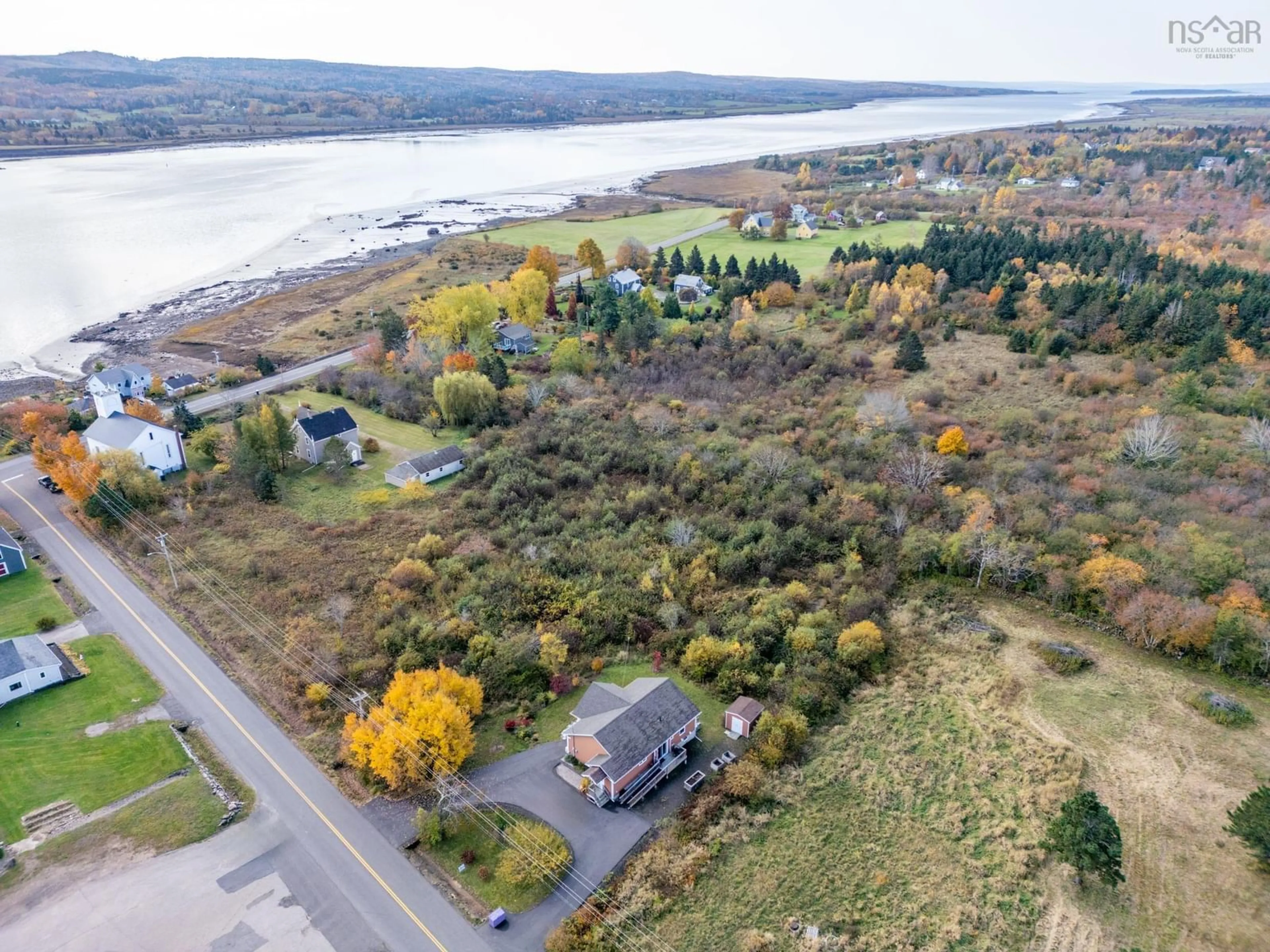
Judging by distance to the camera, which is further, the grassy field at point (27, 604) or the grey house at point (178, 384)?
the grey house at point (178, 384)

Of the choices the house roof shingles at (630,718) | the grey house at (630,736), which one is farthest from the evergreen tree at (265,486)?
the grey house at (630,736)

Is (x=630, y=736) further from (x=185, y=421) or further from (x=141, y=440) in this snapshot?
(x=185, y=421)

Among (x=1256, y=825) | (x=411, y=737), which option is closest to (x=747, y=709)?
(x=411, y=737)

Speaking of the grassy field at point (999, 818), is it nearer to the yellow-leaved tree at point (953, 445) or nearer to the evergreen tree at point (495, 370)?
the yellow-leaved tree at point (953, 445)

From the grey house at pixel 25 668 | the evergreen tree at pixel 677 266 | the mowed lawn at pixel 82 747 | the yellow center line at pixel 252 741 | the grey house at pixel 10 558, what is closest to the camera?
the yellow center line at pixel 252 741

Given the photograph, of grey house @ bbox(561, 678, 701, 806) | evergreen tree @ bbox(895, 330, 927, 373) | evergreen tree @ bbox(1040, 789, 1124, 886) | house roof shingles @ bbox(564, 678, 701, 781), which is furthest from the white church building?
evergreen tree @ bbox(895, 330, 927, 373)

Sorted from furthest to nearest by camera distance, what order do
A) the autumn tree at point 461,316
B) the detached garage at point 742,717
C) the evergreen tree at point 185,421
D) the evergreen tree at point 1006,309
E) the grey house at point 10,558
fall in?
the evergreen tree at point 1006,309
the autumn tree at point 461,316
the evergreen tree at point 185,421
the grey house at point 10,558
the detached garage at point 742,717
